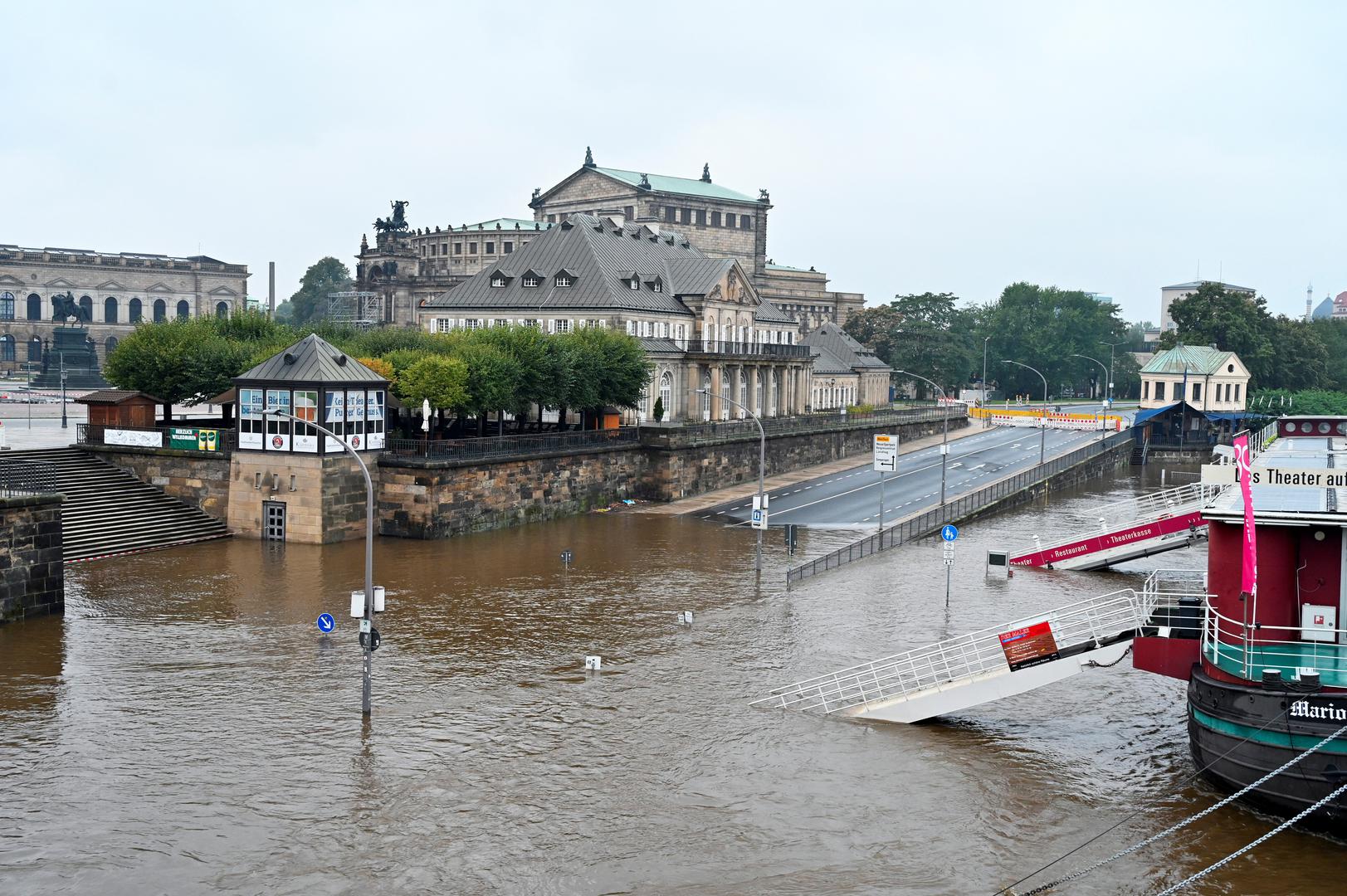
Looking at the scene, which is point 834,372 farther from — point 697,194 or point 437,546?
point 437,546

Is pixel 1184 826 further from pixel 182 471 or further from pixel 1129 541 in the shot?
pixel 182 471

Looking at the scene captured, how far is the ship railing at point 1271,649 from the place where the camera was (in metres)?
23.1

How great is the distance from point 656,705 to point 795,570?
15.9 m

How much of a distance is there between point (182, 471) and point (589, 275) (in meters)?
37.7

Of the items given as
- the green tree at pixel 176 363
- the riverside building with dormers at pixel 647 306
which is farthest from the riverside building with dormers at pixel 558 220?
the green tree at pixel 176 363

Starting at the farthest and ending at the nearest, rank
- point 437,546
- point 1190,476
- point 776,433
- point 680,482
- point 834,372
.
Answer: point 834,372, point 1190,476, point 776,433, point 680,482, point 437,546

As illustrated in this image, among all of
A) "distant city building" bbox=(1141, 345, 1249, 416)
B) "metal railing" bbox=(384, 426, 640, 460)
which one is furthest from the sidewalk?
"distant city building" bbox=(1141, 345, 1249, 416)

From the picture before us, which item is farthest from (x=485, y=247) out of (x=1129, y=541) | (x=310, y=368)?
(x=1129, y=541)

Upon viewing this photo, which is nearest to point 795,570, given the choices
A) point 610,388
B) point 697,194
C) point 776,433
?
point 610,388

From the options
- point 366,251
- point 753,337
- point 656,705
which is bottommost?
point 656,705

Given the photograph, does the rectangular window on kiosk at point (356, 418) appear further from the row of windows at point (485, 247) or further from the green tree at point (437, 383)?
the row of windows at point (485, 247)

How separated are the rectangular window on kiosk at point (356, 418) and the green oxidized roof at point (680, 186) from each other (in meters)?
90.0

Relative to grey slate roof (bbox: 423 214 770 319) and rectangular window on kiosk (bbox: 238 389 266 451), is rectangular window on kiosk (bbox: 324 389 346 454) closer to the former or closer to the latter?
rectangular window on kiosk (bbox: 238 389 266 451)

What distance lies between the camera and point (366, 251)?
146m
